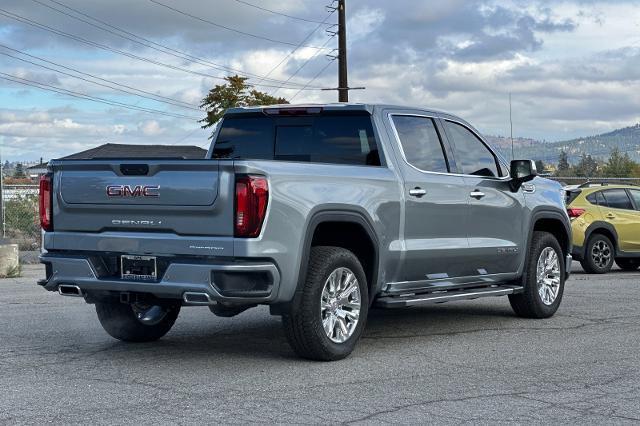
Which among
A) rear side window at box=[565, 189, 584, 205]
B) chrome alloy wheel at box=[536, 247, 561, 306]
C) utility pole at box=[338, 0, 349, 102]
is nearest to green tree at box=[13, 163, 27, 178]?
utility pole at box=[338, 0, 349, 102]

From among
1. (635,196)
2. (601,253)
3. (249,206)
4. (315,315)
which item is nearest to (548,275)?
(315,315)

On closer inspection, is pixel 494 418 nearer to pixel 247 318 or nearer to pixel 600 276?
pixel 247 318

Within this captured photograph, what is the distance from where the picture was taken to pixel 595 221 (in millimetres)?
17969

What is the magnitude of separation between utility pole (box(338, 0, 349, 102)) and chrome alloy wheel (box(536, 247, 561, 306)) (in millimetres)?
25856

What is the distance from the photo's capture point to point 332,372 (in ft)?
25.1

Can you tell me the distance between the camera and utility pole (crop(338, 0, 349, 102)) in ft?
123

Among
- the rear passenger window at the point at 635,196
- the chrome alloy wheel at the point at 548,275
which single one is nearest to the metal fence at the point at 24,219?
the rear passenger window at the point at 635,196

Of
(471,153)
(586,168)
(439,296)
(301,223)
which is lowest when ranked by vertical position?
(439,296)

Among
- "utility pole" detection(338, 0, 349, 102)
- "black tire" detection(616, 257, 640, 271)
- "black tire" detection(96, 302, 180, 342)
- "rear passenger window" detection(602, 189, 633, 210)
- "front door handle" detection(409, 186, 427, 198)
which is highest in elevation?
"utility pole" detection(338, 0, 349, 102)

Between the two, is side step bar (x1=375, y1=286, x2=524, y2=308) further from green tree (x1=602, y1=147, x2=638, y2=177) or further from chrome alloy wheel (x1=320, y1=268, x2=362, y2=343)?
green tree (x1=602, y1=147, x2=638, y2=177)

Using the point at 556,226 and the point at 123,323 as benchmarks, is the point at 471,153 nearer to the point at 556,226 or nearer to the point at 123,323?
the point at 556,226

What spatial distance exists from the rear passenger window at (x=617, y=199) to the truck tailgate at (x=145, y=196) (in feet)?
40.5

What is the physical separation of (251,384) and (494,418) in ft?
5.86

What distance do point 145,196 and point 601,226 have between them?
1197 centimetres
